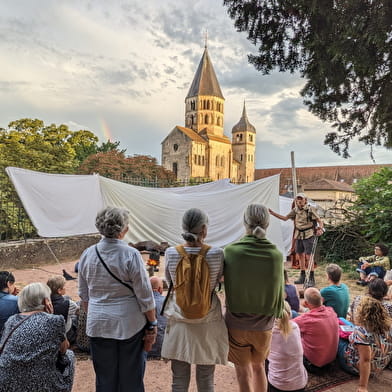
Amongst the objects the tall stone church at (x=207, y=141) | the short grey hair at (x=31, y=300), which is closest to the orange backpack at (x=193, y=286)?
the short grey hair at (x=31, y=300)

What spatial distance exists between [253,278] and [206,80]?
202 feet

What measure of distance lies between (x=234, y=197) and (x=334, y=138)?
6.33 ft

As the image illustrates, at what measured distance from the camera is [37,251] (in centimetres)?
671

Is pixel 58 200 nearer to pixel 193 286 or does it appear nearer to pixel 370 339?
pixel 193 286

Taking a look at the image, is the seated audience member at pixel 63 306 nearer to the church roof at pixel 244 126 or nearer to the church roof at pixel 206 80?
the church roof at pixel 206 80

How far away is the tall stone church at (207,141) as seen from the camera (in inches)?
1976

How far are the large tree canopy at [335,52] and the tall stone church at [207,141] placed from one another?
4401cm

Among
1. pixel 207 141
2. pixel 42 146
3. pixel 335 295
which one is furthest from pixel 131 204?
pixel 207 141

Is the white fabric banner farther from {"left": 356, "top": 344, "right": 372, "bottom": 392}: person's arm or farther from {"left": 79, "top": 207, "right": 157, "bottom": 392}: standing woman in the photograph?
{"left": 356, "top": 344, "right": 372, "bottom": 392}: person's arm

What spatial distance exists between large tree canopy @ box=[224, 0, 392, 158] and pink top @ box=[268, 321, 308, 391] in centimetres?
316

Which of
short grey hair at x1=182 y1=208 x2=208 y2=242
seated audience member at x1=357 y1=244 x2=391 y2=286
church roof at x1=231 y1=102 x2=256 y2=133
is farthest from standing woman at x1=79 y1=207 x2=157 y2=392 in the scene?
church roof at x1=231 y1=102 x2=256 y2=133

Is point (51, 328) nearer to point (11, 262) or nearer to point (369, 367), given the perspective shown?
point (369, 367)

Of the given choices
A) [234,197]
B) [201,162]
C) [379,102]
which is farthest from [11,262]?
[201,162]

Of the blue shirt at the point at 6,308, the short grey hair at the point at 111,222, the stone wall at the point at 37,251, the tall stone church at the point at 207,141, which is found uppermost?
the tall stone church at the point at 207,141
